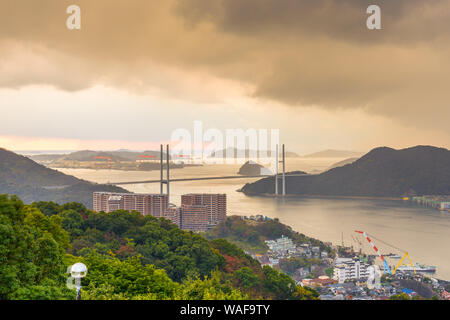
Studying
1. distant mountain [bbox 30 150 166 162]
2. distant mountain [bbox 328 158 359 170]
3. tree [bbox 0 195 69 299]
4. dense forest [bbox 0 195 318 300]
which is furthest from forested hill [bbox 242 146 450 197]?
tree [bbox 0 195 69 299]

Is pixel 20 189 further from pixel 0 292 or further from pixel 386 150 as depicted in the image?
pixel 386 150

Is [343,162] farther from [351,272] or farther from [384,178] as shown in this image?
[351,272]

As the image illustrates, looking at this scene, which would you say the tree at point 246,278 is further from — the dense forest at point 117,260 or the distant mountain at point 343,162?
the distant mountain at point 343,162

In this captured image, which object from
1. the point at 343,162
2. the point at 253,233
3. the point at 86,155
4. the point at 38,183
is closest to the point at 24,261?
the point at 253,233

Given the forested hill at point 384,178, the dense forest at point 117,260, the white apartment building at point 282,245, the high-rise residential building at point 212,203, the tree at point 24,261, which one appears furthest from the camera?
the forested hill at point 384,178

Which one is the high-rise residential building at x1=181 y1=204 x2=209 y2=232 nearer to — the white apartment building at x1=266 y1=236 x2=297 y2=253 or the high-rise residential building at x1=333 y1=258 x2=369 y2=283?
the white apartment building at x1=266 y1=236 x2=297 y2=253

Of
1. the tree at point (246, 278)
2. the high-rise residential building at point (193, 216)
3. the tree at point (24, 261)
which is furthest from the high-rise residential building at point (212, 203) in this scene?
the tree at point (24, 261)
